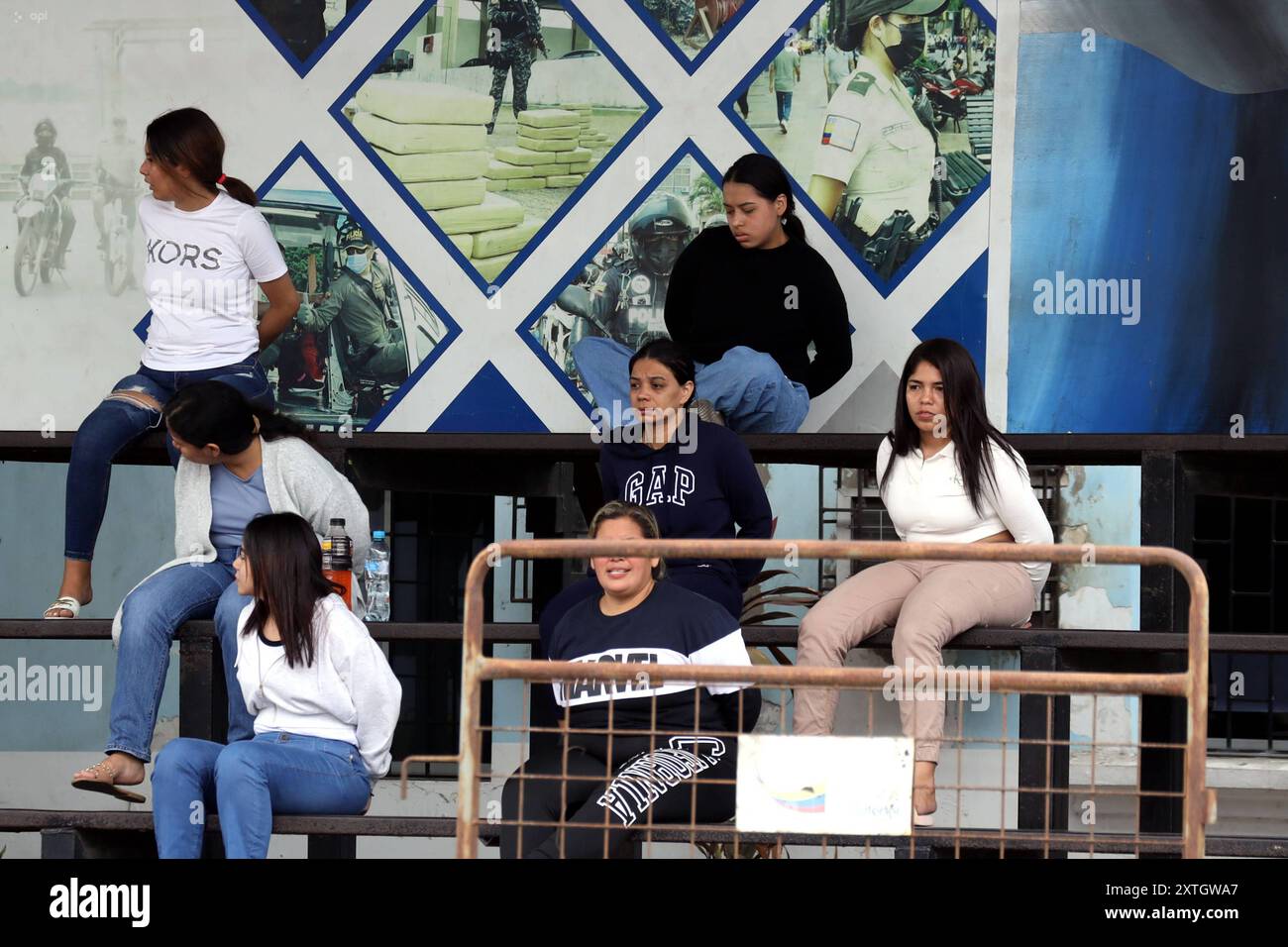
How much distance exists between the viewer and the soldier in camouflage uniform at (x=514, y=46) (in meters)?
6.36

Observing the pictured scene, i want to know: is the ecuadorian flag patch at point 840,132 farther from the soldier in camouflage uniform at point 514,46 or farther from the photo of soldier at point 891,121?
the soldier in camouflage uniform at point 514,46

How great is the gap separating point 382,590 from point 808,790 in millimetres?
6251

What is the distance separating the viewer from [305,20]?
21.1ft

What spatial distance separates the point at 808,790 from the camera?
359cm

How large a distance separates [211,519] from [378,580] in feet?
14.6

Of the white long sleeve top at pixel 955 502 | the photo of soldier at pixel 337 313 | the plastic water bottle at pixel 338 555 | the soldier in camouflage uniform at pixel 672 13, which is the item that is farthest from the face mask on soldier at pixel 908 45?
the plastic water bottle at pixel 338 555

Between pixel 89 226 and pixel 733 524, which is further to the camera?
pixel 89 226

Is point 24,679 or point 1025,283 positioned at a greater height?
point 1025,283

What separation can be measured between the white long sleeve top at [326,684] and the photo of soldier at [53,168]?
8.38ft

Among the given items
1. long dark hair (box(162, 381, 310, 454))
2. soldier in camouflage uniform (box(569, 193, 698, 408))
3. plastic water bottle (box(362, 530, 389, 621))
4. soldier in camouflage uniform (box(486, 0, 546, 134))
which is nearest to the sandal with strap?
long dark hair (box(162, 381, 310, 454))

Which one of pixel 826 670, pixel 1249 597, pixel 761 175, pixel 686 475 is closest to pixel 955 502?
pixel 686 475

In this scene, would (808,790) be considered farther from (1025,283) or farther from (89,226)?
(89,226)

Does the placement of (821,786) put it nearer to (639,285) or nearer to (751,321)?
(751,321)
